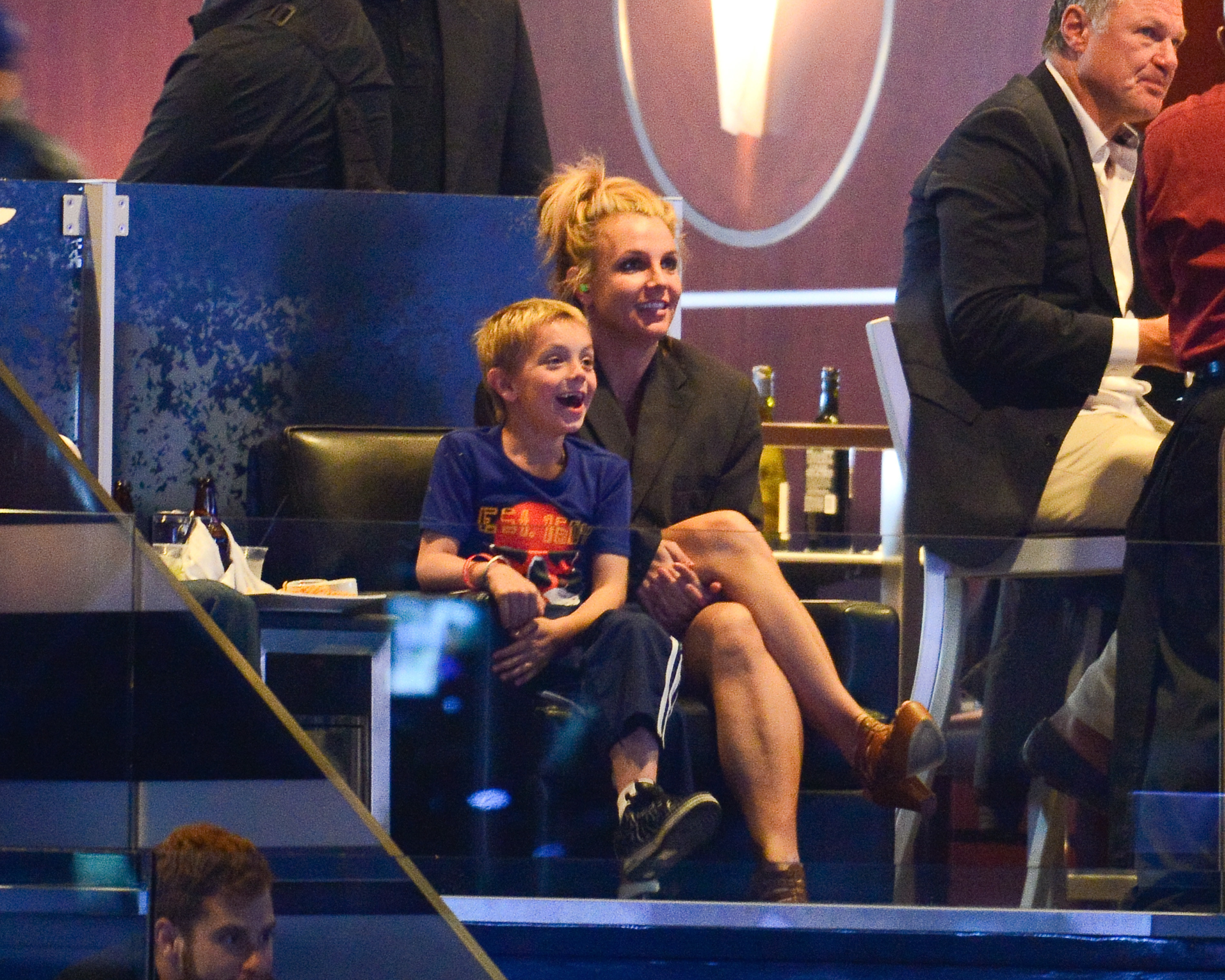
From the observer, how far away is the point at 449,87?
3322mm

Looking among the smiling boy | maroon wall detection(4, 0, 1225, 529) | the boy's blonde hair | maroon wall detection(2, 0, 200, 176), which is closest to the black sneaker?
the smiling boy

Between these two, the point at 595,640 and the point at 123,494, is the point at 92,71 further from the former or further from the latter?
the point at 595,640

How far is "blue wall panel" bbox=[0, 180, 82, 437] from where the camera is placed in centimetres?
306

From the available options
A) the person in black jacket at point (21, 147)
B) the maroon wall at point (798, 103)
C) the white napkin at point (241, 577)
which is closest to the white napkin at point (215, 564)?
the white napkin at point (241, 577)

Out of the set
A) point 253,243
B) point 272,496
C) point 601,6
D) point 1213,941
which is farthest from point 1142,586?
point 601,6

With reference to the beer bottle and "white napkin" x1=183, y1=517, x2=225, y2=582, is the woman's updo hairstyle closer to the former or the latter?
the beer bottle

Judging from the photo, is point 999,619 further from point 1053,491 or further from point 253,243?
point 253,243

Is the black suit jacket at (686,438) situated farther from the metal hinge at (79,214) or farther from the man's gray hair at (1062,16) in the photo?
the metal hinge at (79,214)

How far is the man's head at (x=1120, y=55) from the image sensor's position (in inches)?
108

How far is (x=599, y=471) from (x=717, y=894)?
645 millimetres

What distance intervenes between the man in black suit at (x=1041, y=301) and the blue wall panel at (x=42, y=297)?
4.79ft

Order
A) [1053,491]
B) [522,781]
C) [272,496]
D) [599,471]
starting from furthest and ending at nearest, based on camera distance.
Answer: [272,496] → [1053,491] → [599,471] → [522,781]

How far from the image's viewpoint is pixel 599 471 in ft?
7.86

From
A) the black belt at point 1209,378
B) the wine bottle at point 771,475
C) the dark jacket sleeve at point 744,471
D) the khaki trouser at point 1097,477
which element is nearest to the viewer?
the black belt at point 1209,378
